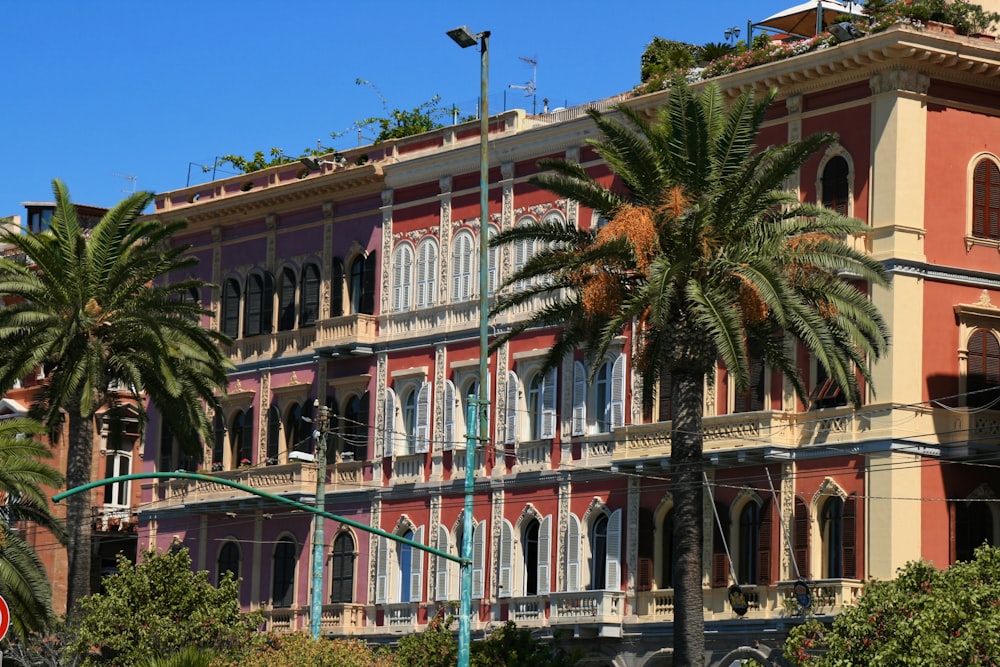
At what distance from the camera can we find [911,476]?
159 feet

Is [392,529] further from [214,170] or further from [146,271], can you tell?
[214,170]

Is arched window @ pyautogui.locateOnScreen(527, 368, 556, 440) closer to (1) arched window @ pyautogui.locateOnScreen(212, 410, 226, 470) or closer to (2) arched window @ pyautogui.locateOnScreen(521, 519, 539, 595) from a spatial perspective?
(2) arched window @ pyautogui.locateOnScreen(521, 519, 539, 595)

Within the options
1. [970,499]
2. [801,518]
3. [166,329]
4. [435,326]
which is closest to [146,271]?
[166,329]

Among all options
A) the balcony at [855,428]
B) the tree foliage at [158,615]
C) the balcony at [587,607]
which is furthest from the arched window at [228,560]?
the balcony at [855,428]

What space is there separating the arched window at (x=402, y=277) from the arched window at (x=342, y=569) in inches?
262

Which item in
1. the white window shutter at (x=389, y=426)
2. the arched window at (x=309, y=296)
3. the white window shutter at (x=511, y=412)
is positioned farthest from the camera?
the arched window at (x=309, y=296)

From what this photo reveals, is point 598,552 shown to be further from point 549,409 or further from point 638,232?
point 638,232

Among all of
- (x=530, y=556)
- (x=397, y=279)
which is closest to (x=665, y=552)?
(x=530, y=556)

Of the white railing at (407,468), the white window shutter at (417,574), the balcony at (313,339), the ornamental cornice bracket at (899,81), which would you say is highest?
the ornamental cornice bracket at (899,81)

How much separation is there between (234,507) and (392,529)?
6.45m

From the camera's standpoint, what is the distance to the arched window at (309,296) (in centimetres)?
6525

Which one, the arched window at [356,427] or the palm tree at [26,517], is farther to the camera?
the arched window at [356,427]

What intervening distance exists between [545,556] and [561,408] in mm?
3770

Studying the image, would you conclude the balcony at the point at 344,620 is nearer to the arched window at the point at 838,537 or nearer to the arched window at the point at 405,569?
the arched window at the point at 405,569
